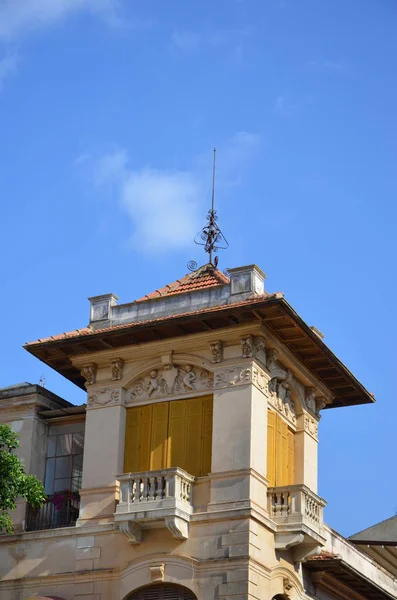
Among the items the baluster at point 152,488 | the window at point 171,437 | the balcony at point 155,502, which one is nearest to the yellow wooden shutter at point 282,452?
the window at point 171,437

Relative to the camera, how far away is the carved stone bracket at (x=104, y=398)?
2970cm

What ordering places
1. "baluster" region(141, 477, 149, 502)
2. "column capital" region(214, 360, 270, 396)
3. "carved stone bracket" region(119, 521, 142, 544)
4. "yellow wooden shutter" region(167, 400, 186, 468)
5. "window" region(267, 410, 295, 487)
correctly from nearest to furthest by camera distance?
"carved stone bracket" region(119, 521, 142, 544)
"baluster" region(141, 477, 149, 502)
"column capital" region(214, 360, 270, 396)
"yellow wooden shutter" region(167, 400, 186, 468)
"window" region(267, 410, 295, 487)

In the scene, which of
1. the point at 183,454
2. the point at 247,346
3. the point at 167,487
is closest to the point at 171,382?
the point at 183,454

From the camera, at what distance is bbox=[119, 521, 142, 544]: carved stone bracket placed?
89.7ft

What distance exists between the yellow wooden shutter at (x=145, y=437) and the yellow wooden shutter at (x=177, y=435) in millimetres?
551

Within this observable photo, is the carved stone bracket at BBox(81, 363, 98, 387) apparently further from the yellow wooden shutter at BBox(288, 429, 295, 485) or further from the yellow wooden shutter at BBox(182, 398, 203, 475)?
the yellow wooden shutter at BBox(288, 429, 295, 485)

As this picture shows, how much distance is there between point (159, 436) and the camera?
28.9 meters

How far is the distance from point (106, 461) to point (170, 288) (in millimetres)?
5141

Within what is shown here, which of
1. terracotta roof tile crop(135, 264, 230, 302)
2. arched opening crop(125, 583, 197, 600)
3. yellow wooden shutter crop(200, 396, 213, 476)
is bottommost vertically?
arched opening crop(125, 583, 197, 600)

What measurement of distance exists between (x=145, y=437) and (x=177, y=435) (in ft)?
2.87

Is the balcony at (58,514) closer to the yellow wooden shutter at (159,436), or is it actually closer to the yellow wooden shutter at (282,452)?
the yellow wooden shutter at (159,436)

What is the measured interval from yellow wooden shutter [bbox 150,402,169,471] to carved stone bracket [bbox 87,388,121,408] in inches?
39.6

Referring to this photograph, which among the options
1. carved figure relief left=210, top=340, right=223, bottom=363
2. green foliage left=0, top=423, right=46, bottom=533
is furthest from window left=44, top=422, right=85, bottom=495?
carved figure relief left=210, top=340, right=223, bottom=363

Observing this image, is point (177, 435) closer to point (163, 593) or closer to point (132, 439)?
point (132, 439)
